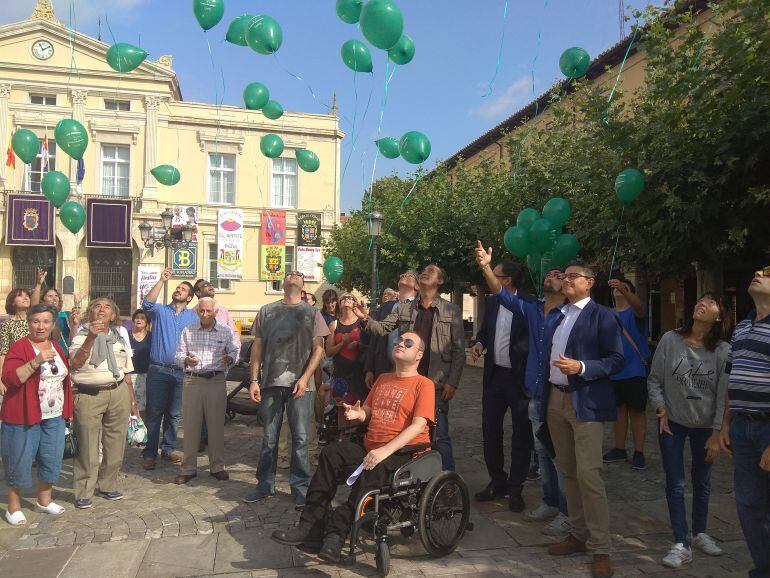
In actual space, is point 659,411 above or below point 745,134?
below

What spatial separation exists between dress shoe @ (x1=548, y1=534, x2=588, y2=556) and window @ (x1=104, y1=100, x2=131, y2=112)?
28340mm

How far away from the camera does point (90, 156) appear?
2670cm

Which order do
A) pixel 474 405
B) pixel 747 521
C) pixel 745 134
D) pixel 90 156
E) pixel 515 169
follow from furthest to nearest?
1. pixel 90 156
2. pixel 515 169
3. pixel 474 405
4. pixel 745 134
5. pixel 747 521

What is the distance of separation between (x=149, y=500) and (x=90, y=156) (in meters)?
25.5

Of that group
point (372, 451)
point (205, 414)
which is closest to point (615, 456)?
point (372, 451)

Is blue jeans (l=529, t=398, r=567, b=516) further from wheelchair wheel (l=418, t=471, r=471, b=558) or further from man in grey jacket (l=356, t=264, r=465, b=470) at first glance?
wheelchair wheel (l=418, t=471, r=471, b=558)

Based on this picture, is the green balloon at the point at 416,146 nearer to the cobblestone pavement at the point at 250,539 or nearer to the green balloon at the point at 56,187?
the cobblestone pavement at the point at 250,539

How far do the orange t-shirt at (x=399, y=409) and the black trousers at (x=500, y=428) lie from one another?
3.81 feet

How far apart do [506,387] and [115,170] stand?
2688cm

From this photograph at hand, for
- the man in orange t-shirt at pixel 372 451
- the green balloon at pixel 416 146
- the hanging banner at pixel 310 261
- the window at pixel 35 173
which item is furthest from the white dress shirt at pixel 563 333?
the window at pixel 35 173

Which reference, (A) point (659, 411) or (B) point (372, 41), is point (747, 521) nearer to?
(A) point (659, 411)

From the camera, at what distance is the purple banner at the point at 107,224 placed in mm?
26359

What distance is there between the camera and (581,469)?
3850mm

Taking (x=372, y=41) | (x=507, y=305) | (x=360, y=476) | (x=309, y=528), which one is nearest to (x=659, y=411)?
(x=507, y=305)
